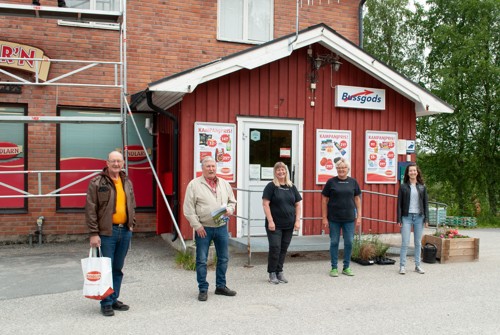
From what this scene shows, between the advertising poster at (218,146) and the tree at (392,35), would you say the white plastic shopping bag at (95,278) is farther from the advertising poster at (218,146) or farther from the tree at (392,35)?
the tree at (392,35)

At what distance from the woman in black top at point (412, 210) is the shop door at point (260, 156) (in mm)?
2316

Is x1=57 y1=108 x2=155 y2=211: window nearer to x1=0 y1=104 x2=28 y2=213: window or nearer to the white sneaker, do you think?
x1=0 y1=104 x2=28 y2=213: window

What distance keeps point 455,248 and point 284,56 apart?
4468 mm

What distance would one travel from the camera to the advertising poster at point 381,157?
989 centimetres

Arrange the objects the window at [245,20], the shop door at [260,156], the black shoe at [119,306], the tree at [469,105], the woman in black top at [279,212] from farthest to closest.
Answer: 1. the tree at [469,105]
2. the window at [245,20]
3. the shop door at [260,156]
4. the woman in black top at [279,212]
5. the black shoe at [119,306]

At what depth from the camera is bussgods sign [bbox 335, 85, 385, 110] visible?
9.55 meters

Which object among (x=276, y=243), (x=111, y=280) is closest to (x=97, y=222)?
(x=111, y=280)


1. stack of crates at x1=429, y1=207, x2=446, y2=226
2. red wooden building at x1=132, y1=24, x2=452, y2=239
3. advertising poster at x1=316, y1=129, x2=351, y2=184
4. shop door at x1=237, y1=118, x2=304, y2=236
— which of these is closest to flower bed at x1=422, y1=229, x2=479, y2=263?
red wooden building at x1=132, y1=24, x2=452, y2=239

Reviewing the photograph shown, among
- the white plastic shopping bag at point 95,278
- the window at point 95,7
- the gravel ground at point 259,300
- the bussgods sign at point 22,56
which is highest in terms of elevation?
the window at point 95,7

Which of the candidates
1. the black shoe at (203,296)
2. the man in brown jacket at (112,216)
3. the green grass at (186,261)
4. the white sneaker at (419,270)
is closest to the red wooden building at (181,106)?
the green grass at (186,261)

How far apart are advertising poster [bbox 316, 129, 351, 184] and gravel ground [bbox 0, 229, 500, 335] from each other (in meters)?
1.82

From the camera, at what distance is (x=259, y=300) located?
5887 millimetres

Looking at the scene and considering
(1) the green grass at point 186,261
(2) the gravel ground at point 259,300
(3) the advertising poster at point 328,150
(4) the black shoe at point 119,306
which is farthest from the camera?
(3) the advertising poster at point 328,150

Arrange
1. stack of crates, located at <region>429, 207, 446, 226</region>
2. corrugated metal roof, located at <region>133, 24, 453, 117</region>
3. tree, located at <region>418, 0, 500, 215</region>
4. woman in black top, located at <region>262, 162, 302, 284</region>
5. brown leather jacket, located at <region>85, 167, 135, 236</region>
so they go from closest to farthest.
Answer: brown leather jacket, located at <region>85, 167, 135, 236</region>
woman in black top, located at <region>262, 162, 302, 284</region>
corrugated metal roof, located at <region>133, 24, 453, 117</region>
stack of crates, located at <region>429, 207, 446, 226</region>
tree, located at <region>418, 0, 500, 215</region>
